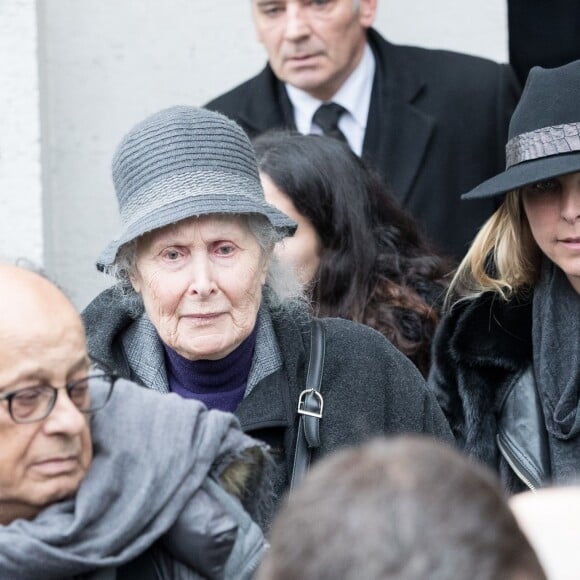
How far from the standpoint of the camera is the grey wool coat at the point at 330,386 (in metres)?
2.95

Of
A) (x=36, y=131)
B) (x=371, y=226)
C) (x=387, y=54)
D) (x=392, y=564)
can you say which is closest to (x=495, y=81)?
(x=387, y=54)

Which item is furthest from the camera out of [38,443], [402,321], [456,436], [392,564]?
[402,321]

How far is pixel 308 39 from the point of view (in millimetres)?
4762

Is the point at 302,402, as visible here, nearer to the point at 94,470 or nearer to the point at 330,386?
the point at 330,386

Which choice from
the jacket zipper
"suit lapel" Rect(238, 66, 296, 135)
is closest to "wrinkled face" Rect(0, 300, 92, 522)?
the jacket zipper

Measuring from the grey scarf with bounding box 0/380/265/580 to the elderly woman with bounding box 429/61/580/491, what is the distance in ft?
3.77

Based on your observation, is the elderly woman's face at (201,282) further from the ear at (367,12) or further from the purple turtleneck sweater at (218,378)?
the ear at (367,12)

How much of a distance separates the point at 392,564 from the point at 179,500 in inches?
40.9

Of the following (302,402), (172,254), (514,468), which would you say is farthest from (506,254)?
(172,254)

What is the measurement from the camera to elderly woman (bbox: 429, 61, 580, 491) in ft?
10.8

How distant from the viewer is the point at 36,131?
16.2 ft

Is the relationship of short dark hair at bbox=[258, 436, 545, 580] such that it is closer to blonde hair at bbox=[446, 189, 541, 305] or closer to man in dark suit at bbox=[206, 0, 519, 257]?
blonde hair at bbox=[446, 189, 541, 305]

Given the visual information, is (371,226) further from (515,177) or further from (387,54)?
(387,54)

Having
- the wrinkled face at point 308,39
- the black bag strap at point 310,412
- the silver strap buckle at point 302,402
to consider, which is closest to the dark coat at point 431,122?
the wrinkled face at point 308,39
